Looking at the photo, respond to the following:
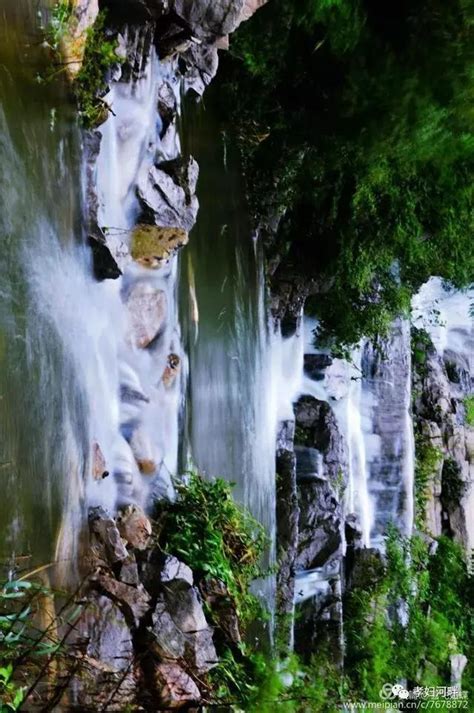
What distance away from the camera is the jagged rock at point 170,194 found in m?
4.48

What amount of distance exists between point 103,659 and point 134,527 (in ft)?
3.03

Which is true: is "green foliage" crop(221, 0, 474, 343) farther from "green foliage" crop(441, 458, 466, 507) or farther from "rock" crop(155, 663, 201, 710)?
"green foliage" crop(441, 458, 466, 507)

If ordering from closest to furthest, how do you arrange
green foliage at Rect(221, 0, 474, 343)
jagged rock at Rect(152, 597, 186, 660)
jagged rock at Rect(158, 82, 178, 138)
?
jagged rock at Rect(152, 597, 186, 660)
jagged rock at Rect(158, 82, 178, 138)
green foliage at Rect(221, 0, 474, 343)

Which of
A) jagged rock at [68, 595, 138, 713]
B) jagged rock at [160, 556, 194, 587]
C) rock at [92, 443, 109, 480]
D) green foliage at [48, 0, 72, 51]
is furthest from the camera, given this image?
→ jagged rock at [160, 556, 194, 587]

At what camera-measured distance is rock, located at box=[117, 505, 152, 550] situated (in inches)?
164

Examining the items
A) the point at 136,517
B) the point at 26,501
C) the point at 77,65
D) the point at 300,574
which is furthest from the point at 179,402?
the point at 300,574

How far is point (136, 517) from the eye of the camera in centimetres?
427

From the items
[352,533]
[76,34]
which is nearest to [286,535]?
[352,533]

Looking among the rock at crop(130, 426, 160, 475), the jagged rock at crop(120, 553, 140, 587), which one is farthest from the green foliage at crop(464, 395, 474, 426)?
the jagged rock at crop(120, 553, 140, 587)

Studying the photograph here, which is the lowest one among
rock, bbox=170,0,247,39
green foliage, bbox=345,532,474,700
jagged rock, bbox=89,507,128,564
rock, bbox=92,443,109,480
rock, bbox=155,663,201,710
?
green foliage, bbox=345,532,474,700

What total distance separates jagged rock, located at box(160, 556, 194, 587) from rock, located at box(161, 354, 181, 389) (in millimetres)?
1325

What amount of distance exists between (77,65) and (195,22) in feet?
3.91

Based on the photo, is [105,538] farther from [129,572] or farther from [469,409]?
[469,409]

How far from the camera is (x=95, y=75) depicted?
3988mm
